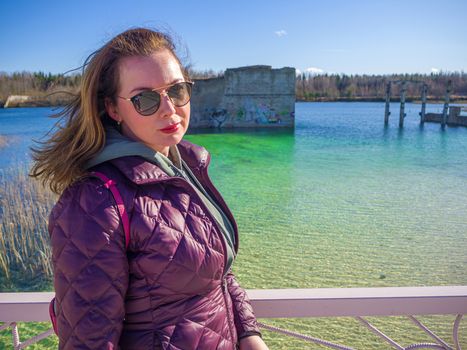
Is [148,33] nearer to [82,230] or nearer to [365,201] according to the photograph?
[82,230]

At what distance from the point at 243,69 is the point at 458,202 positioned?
1787 centimetres

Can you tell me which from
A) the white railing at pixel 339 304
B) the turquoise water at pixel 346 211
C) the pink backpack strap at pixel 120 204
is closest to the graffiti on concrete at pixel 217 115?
the turquoise water at pixel 346 211

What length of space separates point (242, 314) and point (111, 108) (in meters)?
0.87

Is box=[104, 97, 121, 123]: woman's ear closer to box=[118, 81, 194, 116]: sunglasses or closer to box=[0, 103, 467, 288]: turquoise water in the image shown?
box=[118, 81, 194, 116]: sunglasses

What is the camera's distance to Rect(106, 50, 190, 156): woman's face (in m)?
1.28

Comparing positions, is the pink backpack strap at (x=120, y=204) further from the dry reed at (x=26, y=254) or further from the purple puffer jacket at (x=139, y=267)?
the dry reed at (x=26, y=254)

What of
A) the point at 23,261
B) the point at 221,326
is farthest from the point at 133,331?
the point at 23,261

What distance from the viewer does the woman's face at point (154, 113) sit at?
1.28 m

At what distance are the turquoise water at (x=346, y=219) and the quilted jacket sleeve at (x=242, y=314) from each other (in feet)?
5.24

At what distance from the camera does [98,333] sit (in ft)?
3.43

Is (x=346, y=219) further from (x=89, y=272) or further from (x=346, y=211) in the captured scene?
(x=89, y=272)

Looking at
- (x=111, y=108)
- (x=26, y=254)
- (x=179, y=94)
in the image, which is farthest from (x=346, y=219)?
(x=111, y=108)

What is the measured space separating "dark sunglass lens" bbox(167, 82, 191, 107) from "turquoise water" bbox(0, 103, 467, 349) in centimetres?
130

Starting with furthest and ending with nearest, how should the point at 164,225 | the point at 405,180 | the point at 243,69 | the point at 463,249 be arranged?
the point at 243,69, the point at 405,180, the point at 463,249, the point at 164,225
